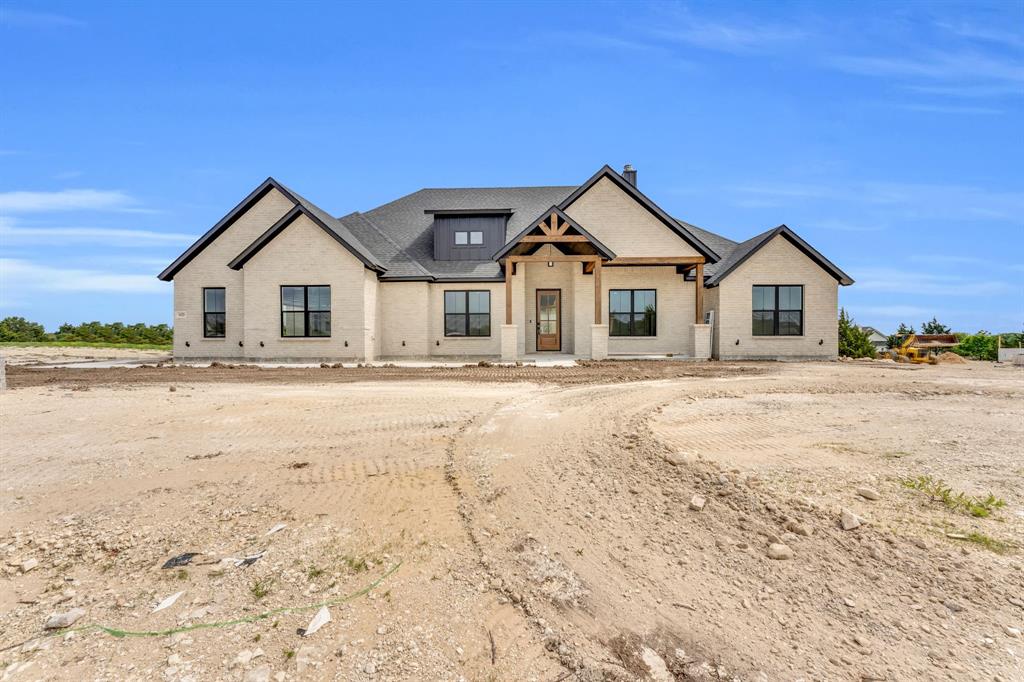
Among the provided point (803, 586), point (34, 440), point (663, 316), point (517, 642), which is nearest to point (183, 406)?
point (34, 440)

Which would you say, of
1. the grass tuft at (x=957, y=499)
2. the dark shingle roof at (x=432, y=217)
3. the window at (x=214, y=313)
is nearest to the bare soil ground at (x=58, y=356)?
the window at (x=214, y=313)

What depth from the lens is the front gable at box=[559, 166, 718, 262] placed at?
2152 cm

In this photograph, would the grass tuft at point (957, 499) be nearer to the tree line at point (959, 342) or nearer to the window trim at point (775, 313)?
the window trim at point (775, 313)

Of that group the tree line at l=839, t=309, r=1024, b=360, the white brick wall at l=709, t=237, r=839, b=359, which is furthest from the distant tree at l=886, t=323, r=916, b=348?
the white brick wall at l=709, t=237, r=839, b=359

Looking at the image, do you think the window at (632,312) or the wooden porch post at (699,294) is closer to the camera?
the wooden porch post at (699,294)

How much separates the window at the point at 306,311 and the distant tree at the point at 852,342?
932 inches

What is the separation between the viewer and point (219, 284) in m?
21.2

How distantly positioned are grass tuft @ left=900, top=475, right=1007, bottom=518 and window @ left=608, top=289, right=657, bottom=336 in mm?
17705

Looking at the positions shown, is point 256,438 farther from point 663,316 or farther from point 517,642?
point 663,316

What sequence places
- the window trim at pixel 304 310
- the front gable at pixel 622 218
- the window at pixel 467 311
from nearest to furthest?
the window trim at pixel 304 310
the front gable at pixel 622 218
the window at pixel 467 311

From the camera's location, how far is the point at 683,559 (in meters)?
3.39

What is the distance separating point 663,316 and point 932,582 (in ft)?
64.4

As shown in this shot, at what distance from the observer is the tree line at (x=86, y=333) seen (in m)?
34.4

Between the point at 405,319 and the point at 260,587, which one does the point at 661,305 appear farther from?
the point at 260,587
